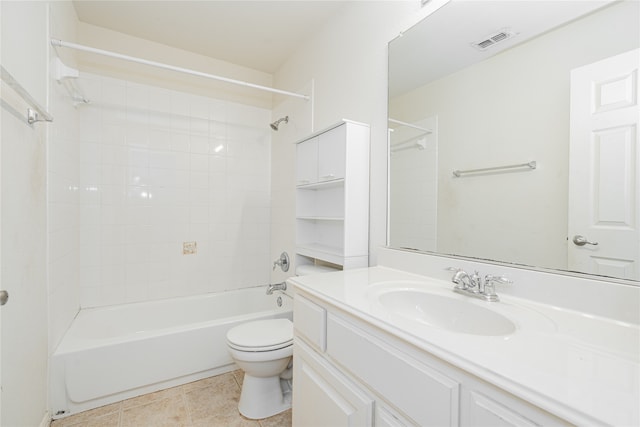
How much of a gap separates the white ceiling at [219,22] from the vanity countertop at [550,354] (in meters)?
1.98

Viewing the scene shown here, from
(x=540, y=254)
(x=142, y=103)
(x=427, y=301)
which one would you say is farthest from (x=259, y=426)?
(x=142, y=103)

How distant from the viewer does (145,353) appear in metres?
1.75

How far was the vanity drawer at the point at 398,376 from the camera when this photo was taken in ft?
2.12

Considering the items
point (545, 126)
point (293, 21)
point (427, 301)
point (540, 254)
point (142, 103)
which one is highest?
point (293, 21)

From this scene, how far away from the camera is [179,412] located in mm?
→ 1626

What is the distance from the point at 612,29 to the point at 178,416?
8.03 ft

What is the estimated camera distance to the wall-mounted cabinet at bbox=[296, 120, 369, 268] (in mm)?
1631

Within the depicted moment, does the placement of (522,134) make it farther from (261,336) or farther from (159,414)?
(159,414)

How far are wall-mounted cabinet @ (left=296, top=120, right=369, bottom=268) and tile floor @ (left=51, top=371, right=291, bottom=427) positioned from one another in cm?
97

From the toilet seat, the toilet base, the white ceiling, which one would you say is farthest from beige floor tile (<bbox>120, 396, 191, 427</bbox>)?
the white ceiling

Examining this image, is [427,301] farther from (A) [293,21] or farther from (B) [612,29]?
(A) [293,21]

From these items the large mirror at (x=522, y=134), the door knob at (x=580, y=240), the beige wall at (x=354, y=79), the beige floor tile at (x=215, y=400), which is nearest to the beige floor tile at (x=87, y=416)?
the beige floor tile at (x=215, y=400)

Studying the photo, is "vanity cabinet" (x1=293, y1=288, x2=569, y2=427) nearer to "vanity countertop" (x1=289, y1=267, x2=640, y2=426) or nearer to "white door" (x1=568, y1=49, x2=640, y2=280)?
"vanity countertop" (x1=289, y1=267, x2=640, y2=426)

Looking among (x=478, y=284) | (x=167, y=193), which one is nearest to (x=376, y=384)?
(x=478, y=284)
